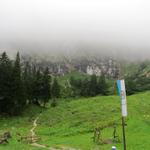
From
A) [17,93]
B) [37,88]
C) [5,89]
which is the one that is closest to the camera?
[5,89]

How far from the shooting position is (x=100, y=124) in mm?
57500

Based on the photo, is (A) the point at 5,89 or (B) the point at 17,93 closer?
(A) the point at 5,89

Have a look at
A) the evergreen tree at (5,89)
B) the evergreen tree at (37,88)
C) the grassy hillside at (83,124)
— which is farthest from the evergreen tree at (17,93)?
the evergreen tree at (37,88)

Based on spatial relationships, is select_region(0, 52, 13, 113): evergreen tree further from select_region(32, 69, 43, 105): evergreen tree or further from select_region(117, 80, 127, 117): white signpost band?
select_region(117, 80, 127, 117): white signpost band

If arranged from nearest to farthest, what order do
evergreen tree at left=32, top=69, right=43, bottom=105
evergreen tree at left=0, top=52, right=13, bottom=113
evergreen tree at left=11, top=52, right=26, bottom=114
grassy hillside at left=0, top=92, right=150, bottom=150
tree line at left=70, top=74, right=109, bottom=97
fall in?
grassy hillside at left=0, top=92, right=150, bottom=150 → evergreen tree at left=0, top=52, right=13, bottom=113 → evergreen tree at left=11, top=52, right=26, bottom=114 → evergreen tree at left=32, top=69, right=43, bottom=105 → tree line at left=70, top=74, right=109, bottom=97

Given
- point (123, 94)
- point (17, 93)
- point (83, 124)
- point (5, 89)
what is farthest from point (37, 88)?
point (123, 94)

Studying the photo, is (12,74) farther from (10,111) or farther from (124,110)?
(124,110)

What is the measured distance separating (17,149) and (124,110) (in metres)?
19.5

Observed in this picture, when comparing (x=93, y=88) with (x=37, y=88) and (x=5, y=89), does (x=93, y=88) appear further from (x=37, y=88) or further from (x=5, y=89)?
(x=5, y=89)

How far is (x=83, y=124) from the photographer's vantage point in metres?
60.7

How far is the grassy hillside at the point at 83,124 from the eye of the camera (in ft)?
141

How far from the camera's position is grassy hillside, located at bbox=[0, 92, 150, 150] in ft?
141

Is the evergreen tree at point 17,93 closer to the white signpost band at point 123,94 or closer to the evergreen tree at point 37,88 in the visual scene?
the evergreen tree at point 37,88

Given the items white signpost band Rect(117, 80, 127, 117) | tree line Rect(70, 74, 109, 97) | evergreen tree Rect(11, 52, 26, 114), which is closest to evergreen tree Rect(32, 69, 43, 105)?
evergreen tree Rect(11, 52, 26, 114)
